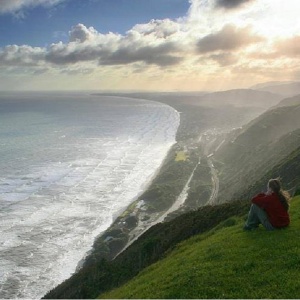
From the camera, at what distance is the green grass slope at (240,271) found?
14.1 metres

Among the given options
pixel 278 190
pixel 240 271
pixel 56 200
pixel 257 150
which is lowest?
pixel 56 200

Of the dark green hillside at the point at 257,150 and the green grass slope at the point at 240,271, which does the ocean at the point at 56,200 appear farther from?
the green grass slope at the point at 240,271

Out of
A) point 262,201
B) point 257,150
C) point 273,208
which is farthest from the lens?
point 257,150

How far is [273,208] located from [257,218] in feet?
4.85

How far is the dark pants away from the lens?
62.5 feet

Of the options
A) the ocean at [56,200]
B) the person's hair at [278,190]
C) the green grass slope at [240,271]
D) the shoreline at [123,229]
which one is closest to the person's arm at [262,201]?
the person's hair at [278,190]

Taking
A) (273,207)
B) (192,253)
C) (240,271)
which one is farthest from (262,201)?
(192,253)

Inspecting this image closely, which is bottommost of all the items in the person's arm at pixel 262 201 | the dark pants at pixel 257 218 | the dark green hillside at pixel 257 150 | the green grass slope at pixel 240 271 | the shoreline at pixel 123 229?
the shoreline at pixel 123 229

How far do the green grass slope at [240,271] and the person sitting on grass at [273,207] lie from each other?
0.46 meters

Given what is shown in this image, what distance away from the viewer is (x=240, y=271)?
15688 millimetres

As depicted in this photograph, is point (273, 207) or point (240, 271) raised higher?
point (273, 207)

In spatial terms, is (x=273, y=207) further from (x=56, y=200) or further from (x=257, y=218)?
(x=56, y=200)

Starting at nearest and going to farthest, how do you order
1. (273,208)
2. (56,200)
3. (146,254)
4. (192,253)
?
(273,208) → (192,253) → (146,254) → (56,200)

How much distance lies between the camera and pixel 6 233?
76938 millimetres
